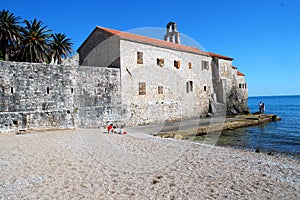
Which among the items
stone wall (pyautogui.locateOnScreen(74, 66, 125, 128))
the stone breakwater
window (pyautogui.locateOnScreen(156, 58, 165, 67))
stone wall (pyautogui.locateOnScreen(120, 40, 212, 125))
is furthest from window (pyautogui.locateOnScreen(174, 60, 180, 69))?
stone wall (pyautogui.locateOnScreen(74, 66, 125, 128))

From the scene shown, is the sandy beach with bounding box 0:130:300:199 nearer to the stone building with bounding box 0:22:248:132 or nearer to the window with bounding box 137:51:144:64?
the stone building with bounding box 0:22:248:132

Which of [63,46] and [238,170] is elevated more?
[63,46]

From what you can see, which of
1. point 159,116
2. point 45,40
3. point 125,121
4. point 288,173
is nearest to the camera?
point 288,173

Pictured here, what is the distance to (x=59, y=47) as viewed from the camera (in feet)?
88.1

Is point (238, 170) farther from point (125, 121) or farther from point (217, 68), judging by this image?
point (217, 68)

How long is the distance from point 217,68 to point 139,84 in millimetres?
13801

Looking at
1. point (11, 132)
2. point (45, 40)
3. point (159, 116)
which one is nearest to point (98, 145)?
point (11, 132)

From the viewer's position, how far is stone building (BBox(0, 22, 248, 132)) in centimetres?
1243

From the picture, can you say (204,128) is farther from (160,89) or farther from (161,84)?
(161,84)

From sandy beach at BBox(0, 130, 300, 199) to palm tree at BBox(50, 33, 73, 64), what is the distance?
Result: 66.1ft

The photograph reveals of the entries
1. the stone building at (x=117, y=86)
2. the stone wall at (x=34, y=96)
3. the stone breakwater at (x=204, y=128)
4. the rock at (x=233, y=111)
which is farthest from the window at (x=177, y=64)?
the rock at (x=233, y=111)

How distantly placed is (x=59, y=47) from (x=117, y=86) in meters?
14.5

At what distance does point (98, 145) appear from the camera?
9.69m

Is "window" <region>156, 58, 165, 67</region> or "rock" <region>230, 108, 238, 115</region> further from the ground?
"window" <region>156, 58, 165, 67</region>
